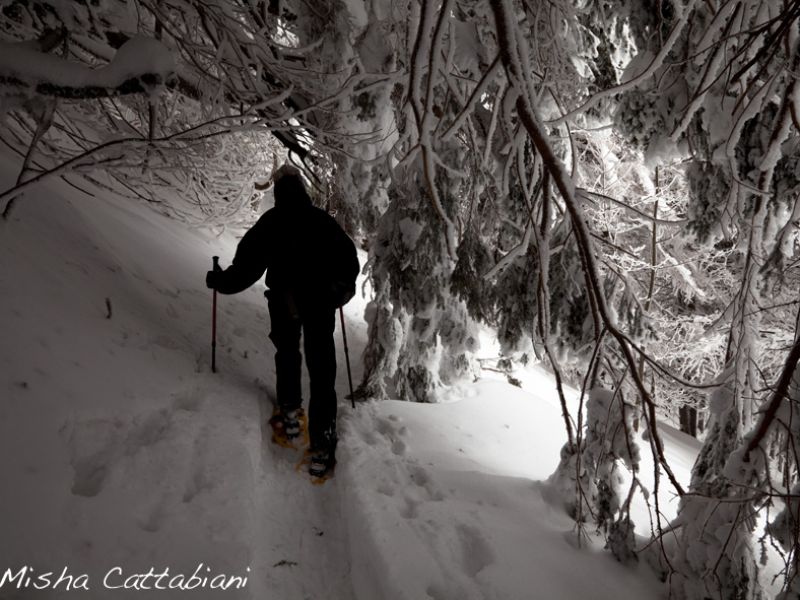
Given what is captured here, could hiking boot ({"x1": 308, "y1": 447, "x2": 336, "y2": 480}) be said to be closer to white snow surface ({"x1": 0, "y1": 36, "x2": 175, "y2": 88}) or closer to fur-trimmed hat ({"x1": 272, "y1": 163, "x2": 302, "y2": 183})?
fur-trimmed hat ({"x1": 272, "y1": 163, "x2": 302, "y2": 183})

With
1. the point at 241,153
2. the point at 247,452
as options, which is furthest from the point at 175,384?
the point at 241,153

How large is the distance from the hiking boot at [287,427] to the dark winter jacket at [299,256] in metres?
0.98

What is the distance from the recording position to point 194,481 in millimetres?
2520

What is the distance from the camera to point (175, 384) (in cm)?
321

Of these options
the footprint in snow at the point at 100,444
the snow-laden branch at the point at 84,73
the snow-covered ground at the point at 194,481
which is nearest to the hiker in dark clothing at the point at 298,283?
the snow-covered ground at the point at 194,481

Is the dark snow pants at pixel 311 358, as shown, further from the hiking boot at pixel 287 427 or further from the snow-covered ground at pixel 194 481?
the snow-covered ground at pixel 194 481

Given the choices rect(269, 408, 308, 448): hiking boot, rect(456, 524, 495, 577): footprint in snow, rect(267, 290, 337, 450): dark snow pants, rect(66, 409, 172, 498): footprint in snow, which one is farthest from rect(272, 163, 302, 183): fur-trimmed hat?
rect(456, 524, 495, 577): footprint in snow

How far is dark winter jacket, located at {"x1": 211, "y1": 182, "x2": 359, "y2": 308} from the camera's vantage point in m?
3.59

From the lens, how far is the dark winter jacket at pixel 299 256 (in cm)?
359

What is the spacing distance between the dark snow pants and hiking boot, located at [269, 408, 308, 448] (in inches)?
2.6

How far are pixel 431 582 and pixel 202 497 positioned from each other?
51.4 inches

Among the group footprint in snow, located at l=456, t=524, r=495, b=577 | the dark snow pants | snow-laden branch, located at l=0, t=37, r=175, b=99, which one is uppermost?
snow-laden branch, located at l=0, t=37, r=175, b=99

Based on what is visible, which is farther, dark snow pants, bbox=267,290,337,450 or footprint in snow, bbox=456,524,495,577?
dark snow pants, bbox=267,290,337,450

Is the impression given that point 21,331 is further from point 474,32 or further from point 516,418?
point 516,418
